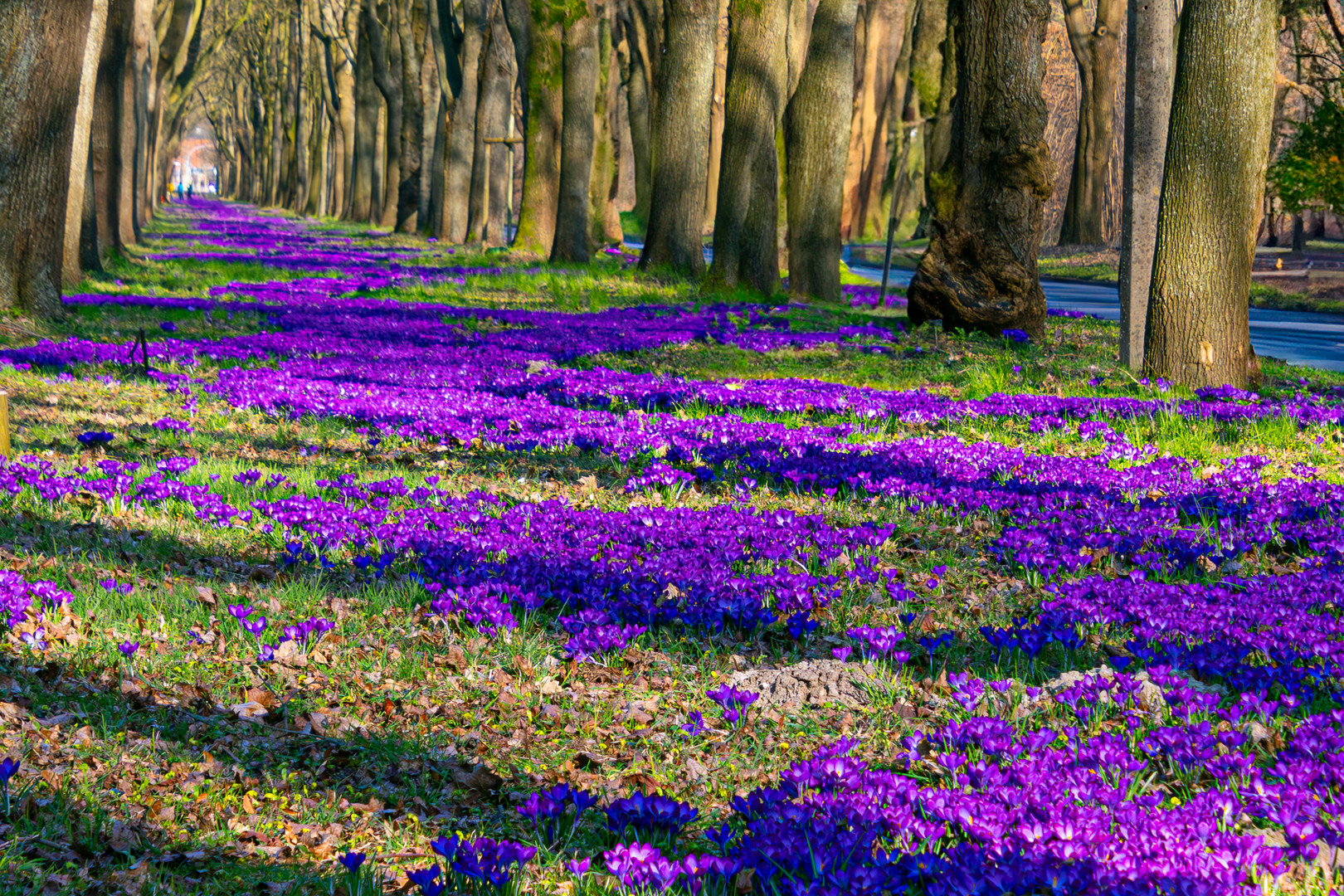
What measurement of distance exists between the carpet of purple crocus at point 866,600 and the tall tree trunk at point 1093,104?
3015 centimetres

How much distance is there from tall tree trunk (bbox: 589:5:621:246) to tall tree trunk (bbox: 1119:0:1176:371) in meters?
16.7

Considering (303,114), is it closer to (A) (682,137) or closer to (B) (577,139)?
(B) (577,139)

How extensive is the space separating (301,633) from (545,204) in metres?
23.2

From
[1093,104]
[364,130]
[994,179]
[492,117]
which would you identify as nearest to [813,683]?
[994,179]

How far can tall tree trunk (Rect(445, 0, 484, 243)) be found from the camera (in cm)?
3072

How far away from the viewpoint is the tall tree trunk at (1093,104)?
A: 34812 millimetres

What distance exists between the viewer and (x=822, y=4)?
1527 centimetres

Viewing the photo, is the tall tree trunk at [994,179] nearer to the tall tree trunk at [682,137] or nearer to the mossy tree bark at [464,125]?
the tall tree trunk at [682,137]

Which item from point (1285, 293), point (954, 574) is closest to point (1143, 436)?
point (954, 574)

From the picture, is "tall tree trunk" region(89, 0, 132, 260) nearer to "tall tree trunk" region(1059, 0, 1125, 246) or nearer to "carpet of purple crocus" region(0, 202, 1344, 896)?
"carpet of purple crocus" region(0, 202, 1344, 896)

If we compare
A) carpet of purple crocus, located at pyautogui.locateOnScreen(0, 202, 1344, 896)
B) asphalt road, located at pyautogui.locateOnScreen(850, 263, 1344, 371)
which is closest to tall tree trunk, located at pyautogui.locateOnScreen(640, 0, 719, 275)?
asphalt road, located at pyautogui.locateOnScreen(850, 263, 1344, 371)

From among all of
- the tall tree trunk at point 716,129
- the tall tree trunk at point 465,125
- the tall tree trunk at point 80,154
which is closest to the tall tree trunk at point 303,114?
the tall tree trunk at point 716,129

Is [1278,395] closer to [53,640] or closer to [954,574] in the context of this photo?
[954,574]

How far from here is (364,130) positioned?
43781 mm
